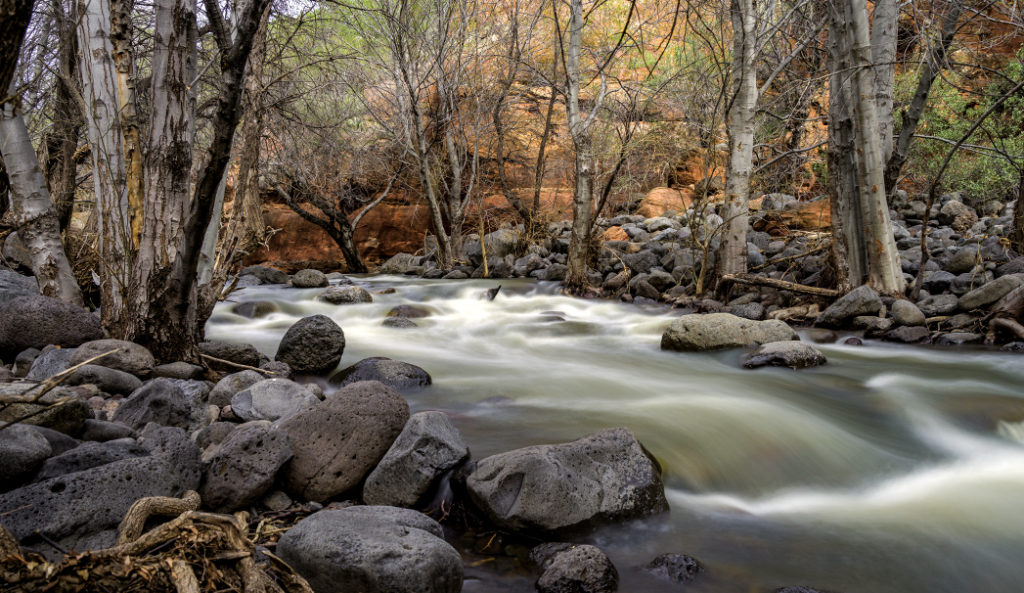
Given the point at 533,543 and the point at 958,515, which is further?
the point at 958,515

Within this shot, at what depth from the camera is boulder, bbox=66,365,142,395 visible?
3.98 m

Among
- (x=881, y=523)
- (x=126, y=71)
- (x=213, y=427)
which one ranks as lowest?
(x=881, y=523)

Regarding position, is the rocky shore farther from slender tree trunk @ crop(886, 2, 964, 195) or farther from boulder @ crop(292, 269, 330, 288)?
boulder @ crop(292, 269, 330, 288)

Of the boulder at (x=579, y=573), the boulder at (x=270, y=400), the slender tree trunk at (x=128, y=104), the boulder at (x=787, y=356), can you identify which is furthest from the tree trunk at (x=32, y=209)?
the boulder at (x=787, y=356)

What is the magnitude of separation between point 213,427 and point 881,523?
12.1 feet

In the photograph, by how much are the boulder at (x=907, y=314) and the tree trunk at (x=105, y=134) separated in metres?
7.52

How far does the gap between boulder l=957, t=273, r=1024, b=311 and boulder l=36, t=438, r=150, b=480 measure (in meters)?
7.62

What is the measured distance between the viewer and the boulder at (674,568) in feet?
8.77

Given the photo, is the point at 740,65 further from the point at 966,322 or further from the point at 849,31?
the point at 966,322

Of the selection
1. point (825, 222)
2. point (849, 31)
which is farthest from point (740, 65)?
point (825, 222)

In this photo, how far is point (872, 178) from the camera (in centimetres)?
707

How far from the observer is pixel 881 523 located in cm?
321

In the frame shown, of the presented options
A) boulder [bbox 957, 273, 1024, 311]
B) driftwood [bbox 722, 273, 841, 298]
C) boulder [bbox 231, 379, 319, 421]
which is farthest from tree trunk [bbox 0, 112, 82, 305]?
boulder [bbox 957, 273, 1024, 311]

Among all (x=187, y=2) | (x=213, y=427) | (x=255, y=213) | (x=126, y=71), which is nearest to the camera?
(x=213, y=427)
